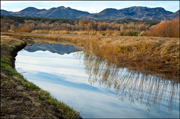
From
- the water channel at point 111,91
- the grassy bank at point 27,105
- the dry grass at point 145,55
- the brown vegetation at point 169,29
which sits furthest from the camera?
the brown vegetation at point 169,29

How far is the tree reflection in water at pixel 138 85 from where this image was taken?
535 cm

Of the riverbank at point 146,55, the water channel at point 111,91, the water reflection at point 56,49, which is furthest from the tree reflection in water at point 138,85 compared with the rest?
the water reflection at point 56,49

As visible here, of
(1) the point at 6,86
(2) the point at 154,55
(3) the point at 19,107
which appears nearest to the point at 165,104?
(3) the point at 19,107

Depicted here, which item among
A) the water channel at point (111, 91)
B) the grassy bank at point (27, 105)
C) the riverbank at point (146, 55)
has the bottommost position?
the water channel at point (111, 91)

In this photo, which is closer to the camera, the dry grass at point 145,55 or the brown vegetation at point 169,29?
the dry grass at point 145,55

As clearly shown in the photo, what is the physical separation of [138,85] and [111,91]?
124 cm

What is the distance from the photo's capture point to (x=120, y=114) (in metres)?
4.66

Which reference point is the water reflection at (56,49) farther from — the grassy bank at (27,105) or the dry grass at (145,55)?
the grassy bank at (27,105)

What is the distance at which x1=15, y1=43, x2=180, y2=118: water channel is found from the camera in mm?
4801

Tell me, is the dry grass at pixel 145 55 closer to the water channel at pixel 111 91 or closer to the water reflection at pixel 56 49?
the water channel at pixel 111 91

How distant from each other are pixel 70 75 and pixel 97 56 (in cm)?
428

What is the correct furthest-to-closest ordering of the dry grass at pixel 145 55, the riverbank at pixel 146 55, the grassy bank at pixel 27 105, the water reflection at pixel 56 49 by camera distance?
1. the water reflection at pixel 56 49
2. the dry grass at pixel 145 55
3. the riverbank at pixel 146 55
4. the grassy bank at pixel 27 105

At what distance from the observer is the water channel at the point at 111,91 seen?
189 inches

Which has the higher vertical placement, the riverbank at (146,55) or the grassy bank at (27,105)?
the riverbank at (146,55)
